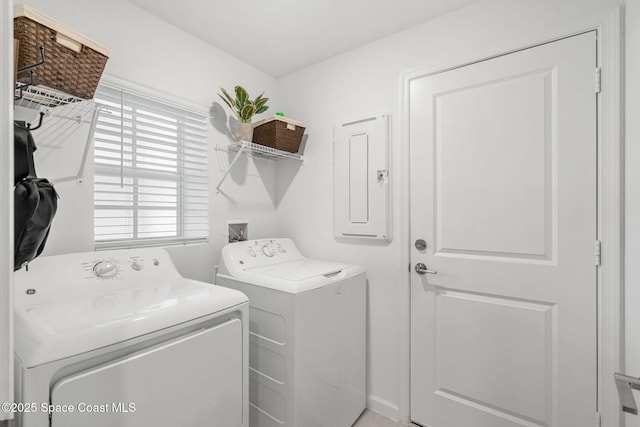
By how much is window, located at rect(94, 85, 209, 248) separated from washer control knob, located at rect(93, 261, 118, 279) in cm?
27

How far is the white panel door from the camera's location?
140 centimetres

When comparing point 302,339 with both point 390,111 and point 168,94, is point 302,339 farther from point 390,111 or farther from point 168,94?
point 168,94

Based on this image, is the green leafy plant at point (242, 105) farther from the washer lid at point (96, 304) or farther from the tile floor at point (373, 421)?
the tile floor at point (373, 421)

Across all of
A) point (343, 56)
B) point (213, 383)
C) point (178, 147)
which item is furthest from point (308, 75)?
point (213, 383)

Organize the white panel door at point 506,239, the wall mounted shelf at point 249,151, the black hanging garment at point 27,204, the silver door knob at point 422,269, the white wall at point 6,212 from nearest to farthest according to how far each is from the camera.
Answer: the white wall at point 6,212, the black hanging garment at point 27,204, the white panel door at point 506,239, the silver door knob at point 422,269, the wall mounted shelf at point 249,151

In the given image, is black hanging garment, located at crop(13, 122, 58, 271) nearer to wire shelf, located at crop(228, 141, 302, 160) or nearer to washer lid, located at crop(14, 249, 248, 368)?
washer lid, located at crop(14, 249, 248, 368)

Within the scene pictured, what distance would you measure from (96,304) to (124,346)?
0.29 meters

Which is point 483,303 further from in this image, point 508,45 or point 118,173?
point 118,173

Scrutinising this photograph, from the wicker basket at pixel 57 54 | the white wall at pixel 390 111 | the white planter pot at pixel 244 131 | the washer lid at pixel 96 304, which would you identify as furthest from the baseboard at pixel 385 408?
the wicker basket at pixel 57 54

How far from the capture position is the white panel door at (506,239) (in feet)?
4.58

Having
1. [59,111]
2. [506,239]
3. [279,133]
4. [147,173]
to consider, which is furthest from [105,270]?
[506,239]

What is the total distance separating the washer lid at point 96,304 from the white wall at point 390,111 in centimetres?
102

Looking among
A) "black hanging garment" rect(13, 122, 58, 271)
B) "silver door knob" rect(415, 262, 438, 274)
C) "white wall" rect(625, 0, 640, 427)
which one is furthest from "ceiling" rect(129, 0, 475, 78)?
"silver door knob" rect(415, 262, 438, 274)

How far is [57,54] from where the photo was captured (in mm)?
1097
